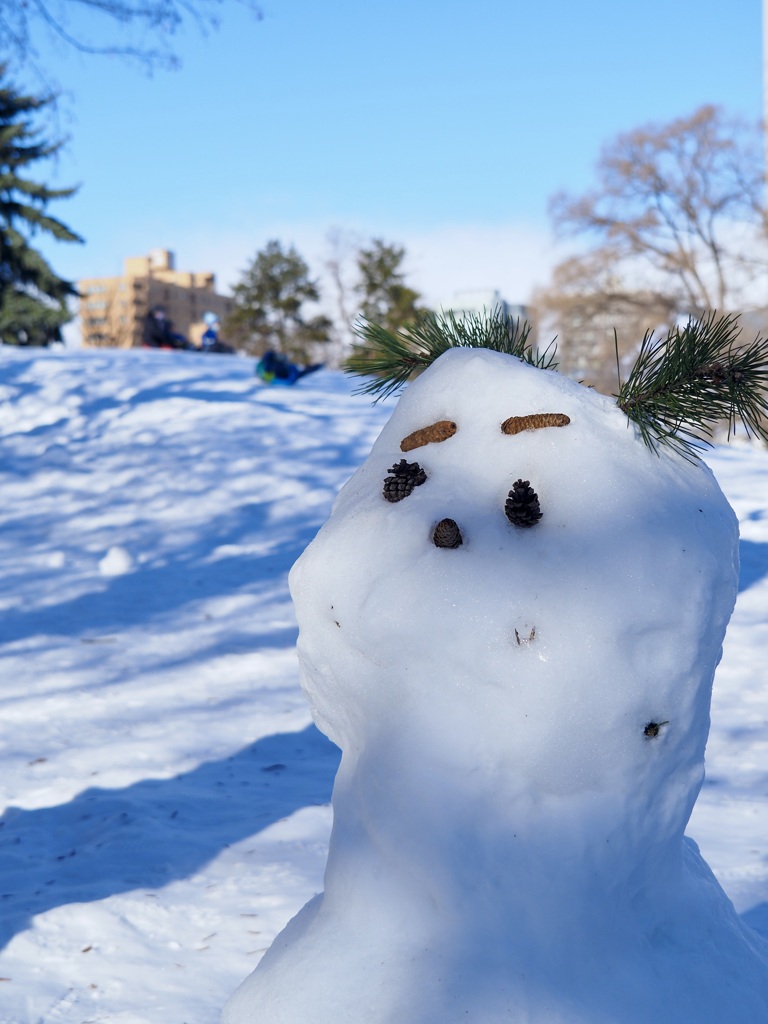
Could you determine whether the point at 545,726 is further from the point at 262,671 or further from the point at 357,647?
the point at 262,671

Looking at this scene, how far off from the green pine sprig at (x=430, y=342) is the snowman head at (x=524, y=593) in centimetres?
33

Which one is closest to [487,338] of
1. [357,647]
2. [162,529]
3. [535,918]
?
[357,647]

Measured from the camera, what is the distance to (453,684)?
1.58m

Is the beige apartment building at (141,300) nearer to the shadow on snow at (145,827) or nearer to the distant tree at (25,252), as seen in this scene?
the distant tree at (25,252)

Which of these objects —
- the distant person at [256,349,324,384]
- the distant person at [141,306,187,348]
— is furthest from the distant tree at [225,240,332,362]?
the distant person at [256,349,324,384]

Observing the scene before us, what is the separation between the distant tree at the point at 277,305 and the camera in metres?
36.1

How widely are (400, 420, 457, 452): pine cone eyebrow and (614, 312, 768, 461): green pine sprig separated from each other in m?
0.35

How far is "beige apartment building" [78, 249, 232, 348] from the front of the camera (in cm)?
4306

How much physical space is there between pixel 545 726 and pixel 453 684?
166 mm

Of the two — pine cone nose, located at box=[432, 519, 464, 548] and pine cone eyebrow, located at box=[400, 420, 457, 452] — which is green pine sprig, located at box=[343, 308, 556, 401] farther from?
pine cone nose, located at box=[432, 519, 464, 548]

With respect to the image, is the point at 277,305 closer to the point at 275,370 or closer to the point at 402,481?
the point at 275,370

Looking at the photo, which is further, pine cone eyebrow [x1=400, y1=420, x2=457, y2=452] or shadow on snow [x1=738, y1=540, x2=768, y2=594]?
shadow on snow [x1=738, y1=540, x2=768, y2=594]

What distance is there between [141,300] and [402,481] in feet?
174

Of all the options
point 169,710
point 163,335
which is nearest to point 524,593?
point 169,710
